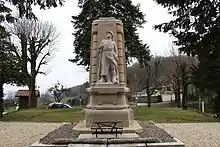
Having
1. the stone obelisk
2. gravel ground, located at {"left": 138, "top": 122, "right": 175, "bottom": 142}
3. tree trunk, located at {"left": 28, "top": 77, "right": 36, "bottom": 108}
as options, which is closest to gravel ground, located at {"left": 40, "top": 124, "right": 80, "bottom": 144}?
the stone obelisk

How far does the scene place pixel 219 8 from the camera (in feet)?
44.1

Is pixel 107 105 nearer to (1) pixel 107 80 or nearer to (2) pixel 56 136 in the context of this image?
(1) pixel 107 80

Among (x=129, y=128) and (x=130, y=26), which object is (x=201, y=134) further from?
(x=130, y=26)

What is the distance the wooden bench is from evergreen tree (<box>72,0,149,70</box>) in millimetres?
13327

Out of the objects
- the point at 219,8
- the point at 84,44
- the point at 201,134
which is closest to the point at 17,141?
the point at 201,134

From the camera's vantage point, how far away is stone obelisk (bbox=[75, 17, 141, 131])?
10.2m

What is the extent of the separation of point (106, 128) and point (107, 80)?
1.81m

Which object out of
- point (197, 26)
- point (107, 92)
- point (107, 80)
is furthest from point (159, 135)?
point (197, 26)

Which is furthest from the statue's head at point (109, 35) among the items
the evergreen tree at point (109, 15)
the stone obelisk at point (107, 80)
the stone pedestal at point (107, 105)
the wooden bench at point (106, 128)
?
the evergreen tree at point (109, 15)

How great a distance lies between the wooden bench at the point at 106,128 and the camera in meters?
9.21

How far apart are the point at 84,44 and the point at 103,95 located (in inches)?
502

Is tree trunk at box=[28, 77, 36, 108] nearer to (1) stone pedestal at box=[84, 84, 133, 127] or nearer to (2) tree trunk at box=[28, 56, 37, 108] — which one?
(2) tree trunk at box=[28, 56, 37, 108]

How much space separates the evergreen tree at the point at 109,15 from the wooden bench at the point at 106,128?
43.7ft

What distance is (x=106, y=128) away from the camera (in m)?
9.52
